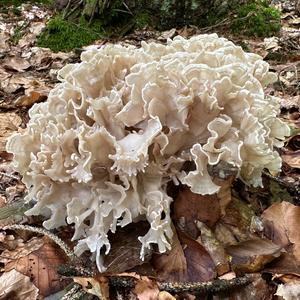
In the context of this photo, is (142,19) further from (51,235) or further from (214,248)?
(214,248)

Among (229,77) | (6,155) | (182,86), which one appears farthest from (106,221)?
(6,155)

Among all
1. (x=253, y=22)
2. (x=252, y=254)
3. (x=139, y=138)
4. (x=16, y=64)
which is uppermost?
(x=139, y=138)

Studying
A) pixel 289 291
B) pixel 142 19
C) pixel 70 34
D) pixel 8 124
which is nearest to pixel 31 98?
pixel 8 124

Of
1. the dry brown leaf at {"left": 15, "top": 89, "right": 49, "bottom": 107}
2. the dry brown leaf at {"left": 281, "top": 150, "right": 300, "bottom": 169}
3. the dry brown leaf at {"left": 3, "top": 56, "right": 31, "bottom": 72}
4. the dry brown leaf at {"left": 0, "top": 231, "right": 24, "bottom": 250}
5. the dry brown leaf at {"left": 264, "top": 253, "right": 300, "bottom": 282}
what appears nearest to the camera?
the dry brown leaf at {"left": 264, "top": 253, "right": 300, "bottom": 282}

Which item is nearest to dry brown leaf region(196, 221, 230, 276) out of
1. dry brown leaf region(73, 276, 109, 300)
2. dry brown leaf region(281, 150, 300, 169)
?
dry brown leaf region(73, 276, 109, 300)

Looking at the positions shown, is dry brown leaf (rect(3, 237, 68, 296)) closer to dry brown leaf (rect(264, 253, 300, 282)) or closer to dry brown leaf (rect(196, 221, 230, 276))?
dry brown leaf (rect(196, 221, 230, 276))

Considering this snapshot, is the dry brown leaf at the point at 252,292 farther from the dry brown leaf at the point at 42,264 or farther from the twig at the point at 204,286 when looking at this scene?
the dry brown leaf at the point at 42,264
